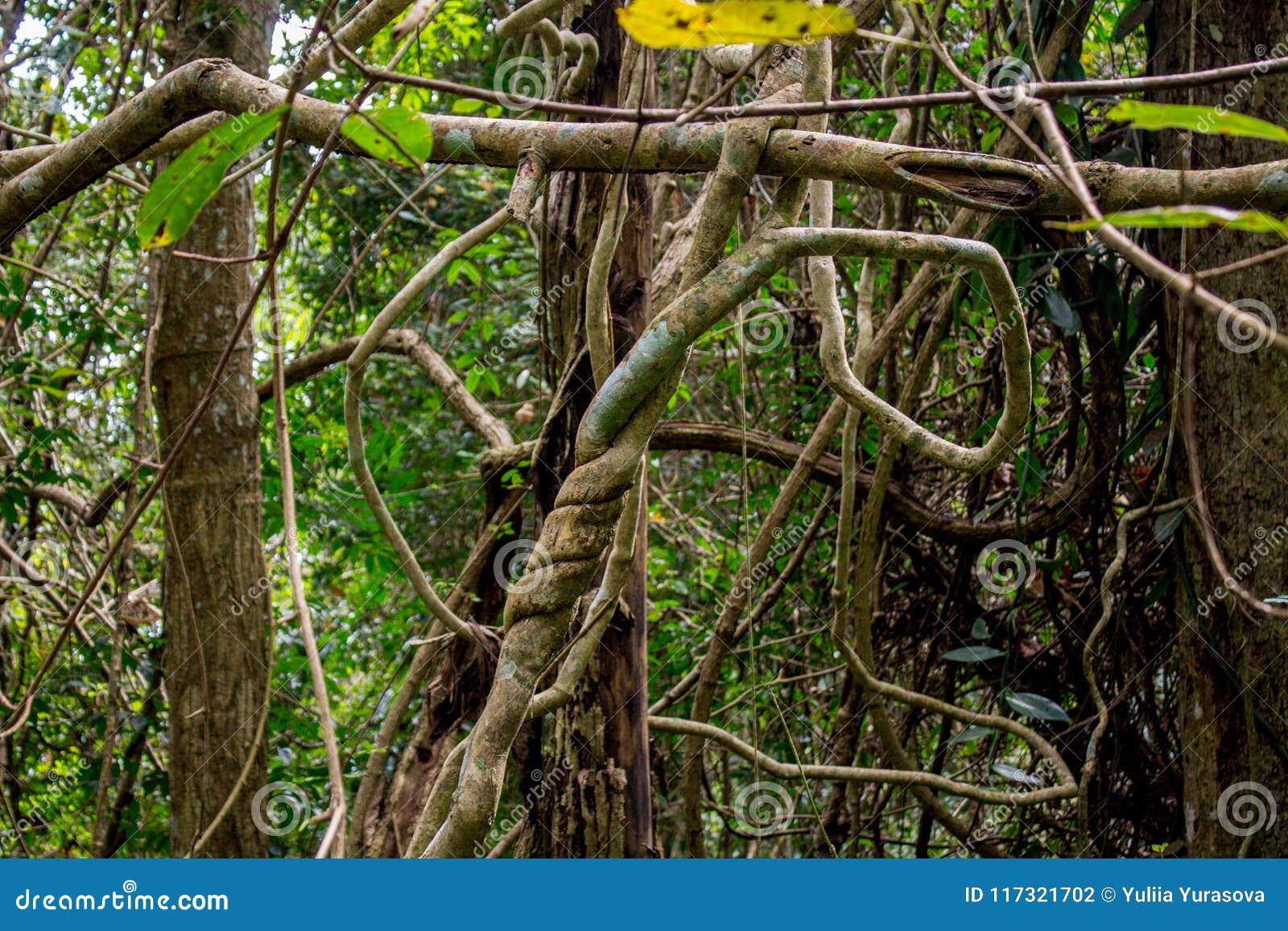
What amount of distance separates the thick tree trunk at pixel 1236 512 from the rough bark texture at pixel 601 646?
848mm

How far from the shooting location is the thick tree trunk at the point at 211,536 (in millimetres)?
1887

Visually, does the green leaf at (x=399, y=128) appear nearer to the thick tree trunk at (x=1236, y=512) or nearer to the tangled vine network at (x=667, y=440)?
the tangled vine network at (x=667, y=440)

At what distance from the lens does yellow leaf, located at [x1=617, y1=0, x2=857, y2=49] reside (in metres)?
0.51

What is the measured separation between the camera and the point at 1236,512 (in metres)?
1.60

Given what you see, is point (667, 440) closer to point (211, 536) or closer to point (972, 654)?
point (972, 654)

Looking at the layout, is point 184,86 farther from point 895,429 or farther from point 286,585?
point 286,585

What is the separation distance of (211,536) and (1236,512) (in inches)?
66.5

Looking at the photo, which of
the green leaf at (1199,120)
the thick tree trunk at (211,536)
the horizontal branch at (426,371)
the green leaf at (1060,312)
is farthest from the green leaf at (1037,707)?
the green leaf at (1199,120)

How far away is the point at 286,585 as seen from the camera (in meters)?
3.74

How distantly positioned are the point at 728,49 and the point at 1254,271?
0.86 meters

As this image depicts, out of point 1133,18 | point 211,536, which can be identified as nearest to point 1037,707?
point 1133,18

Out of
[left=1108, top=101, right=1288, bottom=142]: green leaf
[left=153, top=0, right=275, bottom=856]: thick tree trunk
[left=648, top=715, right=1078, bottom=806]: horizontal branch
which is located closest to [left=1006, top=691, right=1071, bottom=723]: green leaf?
[left=648, top=715, right=1078, bottom=806]: horizontal branch

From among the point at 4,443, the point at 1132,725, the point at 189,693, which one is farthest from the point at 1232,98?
the point at 4,443

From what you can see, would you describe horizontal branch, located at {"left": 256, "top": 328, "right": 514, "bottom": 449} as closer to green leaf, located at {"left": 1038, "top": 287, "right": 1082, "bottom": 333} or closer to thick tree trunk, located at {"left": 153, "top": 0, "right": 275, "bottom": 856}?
thick tree trunk, located at {"left": 153, "top": 0, "right": 275, "bottom": 856}
